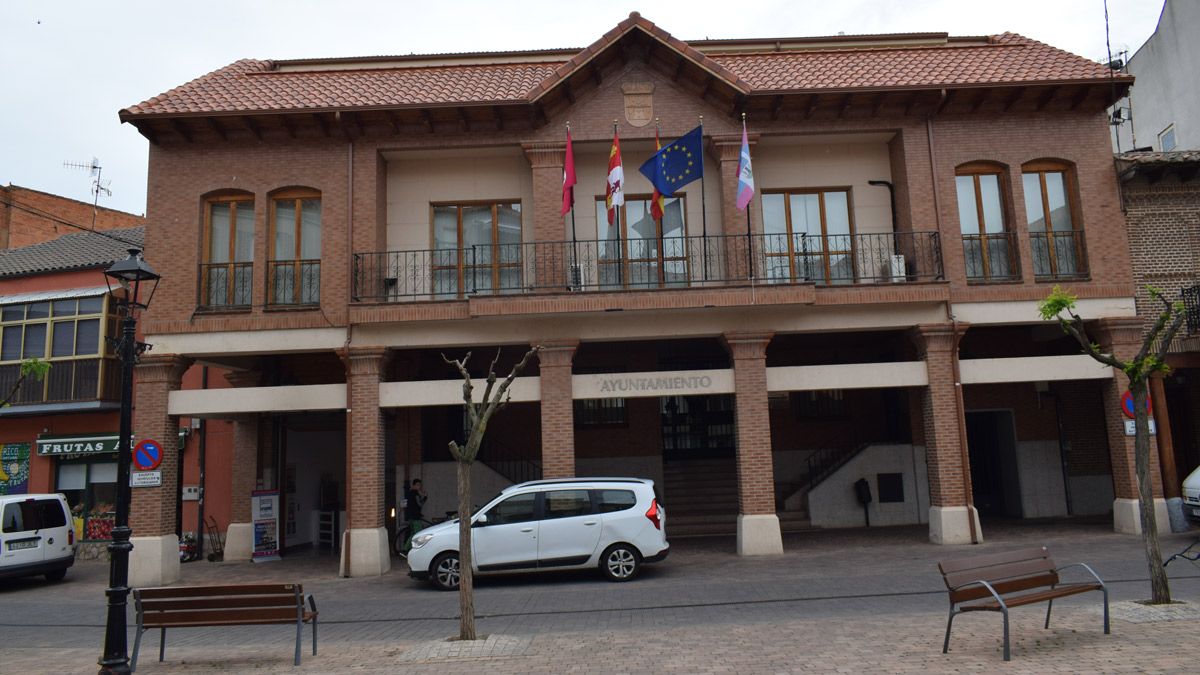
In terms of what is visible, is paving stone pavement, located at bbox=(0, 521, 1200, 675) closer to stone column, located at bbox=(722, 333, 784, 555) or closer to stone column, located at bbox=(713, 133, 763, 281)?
stone column, located at bbox=(722, 333, 784, 555)

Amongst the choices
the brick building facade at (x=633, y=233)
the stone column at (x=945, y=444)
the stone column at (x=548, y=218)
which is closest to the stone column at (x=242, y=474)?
the brick building facade at (x=633, y=233)

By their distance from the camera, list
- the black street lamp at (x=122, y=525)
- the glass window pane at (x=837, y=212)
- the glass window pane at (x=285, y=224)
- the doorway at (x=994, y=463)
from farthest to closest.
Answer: the doorway at (x=994, y=463) → the glass window pane at (x=837, y=212) → the glass window pane at (x=285, y=224) → the black street lamp at (x=122, y=525)

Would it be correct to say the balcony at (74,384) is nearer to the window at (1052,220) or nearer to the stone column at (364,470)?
the stone column at (364,470)

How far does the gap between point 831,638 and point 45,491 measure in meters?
20.9

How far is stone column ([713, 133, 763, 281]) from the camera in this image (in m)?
16.2

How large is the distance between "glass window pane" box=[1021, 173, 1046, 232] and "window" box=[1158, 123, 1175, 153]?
1075 cm

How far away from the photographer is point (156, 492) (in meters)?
15.6

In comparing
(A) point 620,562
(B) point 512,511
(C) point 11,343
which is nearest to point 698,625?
(A) point 620,562

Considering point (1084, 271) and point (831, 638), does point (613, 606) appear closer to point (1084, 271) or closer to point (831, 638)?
point (831, 638)

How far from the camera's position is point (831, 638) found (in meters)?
8.77

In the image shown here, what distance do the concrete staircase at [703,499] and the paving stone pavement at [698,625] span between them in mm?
2989

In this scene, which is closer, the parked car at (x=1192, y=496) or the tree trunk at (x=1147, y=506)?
the tree trunk at (x=1147, y=506)

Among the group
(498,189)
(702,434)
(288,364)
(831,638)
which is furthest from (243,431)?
(831,638)

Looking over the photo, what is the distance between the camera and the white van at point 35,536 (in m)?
15.9
